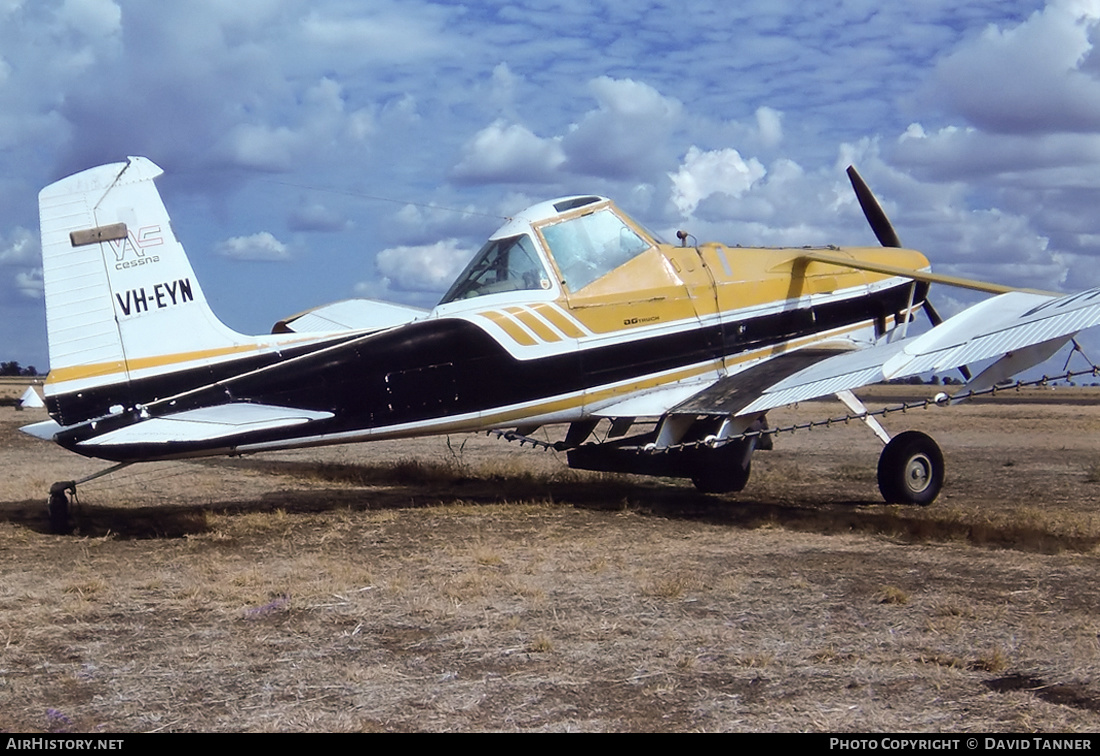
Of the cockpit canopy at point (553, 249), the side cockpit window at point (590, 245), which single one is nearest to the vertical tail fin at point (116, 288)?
the cockpit canopy at point (553, 249)

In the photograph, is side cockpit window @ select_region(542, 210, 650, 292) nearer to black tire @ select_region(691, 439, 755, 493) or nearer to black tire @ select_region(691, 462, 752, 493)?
black tire @ select_region(691, 439, 755, 493)

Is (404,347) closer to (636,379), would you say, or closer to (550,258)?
(550,258)

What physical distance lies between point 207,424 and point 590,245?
411 centimetres

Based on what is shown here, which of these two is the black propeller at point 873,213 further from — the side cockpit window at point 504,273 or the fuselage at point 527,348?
the side cockpit window at point 504,273

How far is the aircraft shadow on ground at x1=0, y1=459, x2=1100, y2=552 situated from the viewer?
28.9 ft

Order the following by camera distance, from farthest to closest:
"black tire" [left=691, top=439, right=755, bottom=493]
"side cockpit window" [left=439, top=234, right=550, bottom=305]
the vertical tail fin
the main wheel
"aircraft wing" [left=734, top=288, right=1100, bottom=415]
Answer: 1. "black tire" [left=691, top=439, right=755, bottom=493]
2. the main wheel
3. "side cockpit window" [left=439, top=234, right=550, bottom=305]
4. "aircraft wing" [left=734, top=288, right=1100, bottom=415]
5. the vertical tail fin

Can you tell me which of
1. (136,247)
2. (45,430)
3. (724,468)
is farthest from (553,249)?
(45,430)

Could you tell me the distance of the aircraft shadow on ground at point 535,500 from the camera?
882cm

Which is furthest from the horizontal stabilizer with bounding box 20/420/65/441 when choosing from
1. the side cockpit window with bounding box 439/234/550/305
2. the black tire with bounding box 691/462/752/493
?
the black tire with bounding box 691/462/752/493

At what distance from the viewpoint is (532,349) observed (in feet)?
32.0

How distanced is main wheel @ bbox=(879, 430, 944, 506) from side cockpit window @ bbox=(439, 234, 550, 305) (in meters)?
3.92

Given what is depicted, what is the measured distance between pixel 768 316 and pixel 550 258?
260 centimetres

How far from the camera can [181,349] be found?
8883 millimetres
